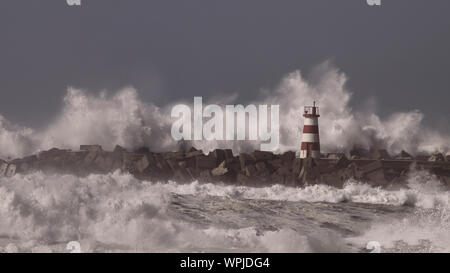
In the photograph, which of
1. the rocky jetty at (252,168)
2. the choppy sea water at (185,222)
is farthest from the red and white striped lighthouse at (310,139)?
the choppy sea water at (185,222)

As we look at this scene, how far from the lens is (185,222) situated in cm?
1620

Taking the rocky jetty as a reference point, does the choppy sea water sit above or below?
below

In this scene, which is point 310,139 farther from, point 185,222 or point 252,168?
point 185,222

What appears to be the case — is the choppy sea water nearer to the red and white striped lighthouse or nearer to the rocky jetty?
the rocky jetty

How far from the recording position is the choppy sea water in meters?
13.6

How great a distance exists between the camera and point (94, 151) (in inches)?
976

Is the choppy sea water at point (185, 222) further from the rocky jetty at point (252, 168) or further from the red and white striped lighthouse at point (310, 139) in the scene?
the red and white striped lighthouse at point (310, 139)

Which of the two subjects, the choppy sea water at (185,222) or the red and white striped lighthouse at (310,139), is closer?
the choppy sea water at (185,222)

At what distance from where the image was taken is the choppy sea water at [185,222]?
44.6ft

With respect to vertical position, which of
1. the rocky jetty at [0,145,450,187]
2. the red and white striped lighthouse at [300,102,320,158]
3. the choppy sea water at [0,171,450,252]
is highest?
the red and white striped lighthouse at [300,102,320,158]

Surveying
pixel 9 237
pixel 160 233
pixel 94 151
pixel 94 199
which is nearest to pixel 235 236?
pixel 160 233

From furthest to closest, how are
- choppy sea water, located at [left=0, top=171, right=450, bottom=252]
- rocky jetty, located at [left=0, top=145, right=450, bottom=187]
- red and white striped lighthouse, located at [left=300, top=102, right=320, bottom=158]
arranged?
red and white striped lighthouse, located at [left=300, top=102, right=320, bottom=158], rocky jetty, located at [left=0, top=145, right=450, bottom=187], choppy sea water, located at [left=0, top=171, right=450, bottom=252]

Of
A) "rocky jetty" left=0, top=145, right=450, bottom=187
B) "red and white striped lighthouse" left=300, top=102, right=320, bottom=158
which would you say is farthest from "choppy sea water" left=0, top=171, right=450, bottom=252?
"red and white striped lighthouse" left=300, top=102, right=320, bottom=158
